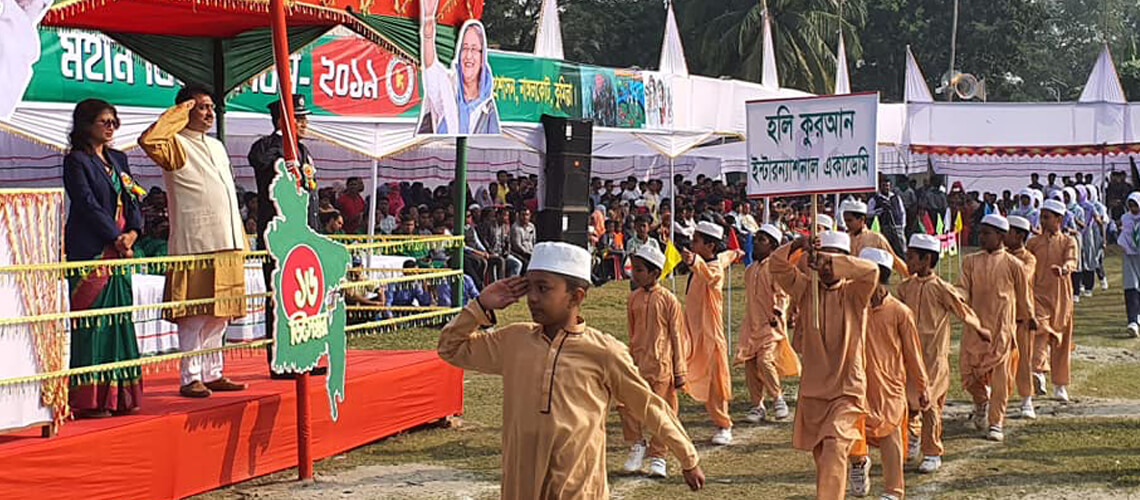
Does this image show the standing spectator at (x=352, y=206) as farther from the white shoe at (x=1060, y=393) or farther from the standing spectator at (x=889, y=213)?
the standing spectator at (x=889, y=213)

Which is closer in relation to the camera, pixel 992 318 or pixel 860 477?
pixel 860 477

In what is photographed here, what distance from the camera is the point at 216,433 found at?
8.17 meters

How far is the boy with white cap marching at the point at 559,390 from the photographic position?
5219mm

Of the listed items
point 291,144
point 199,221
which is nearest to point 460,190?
point 291,144

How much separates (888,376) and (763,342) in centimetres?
332

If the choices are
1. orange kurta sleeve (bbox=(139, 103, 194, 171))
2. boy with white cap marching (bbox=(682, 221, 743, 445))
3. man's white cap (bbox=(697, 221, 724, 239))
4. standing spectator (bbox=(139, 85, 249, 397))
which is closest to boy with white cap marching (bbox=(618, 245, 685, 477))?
boy with white cap marching (bbox=(682, 221, 743, 445))

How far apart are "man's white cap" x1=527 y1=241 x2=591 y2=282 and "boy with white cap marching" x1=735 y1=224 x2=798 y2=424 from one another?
6.41m

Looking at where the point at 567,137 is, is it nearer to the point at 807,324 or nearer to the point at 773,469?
the point at 773,469

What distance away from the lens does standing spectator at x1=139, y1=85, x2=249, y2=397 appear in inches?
313

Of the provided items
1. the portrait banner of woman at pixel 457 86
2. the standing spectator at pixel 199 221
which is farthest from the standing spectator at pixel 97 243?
the portrait banner of woman at pixel 457 86

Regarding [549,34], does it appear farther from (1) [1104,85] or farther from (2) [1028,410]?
(1) [1104,85]

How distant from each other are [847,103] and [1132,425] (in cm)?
377

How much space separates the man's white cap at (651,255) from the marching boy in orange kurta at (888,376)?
1.41 m

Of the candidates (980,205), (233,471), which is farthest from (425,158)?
(233,471)
